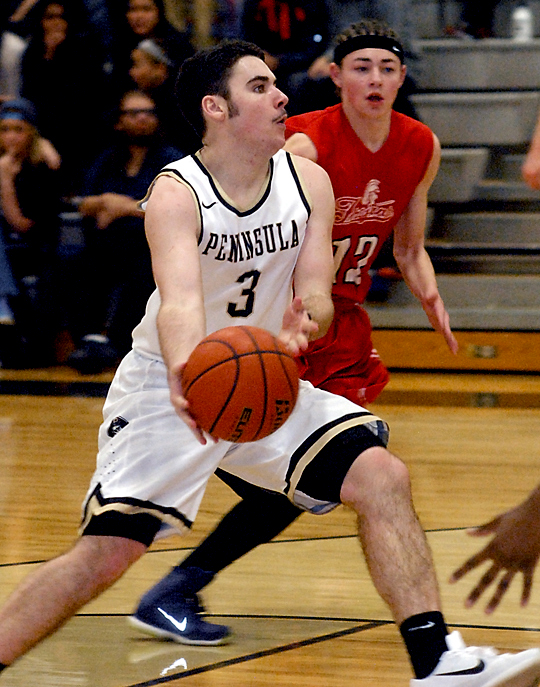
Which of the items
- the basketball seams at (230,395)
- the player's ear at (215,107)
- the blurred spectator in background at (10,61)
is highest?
the player's ear at (215,107)

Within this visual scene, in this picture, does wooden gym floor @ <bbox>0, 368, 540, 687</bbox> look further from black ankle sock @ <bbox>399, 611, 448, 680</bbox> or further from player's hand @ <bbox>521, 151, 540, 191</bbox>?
player's hand @ <bbox>521, 151, 540, 191</bbox>

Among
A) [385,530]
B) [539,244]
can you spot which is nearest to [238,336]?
[385,530]

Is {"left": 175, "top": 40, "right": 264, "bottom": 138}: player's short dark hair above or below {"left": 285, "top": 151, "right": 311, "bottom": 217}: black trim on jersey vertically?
above

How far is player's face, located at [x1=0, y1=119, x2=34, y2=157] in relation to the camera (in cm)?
715

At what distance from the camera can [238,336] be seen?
2.59 m

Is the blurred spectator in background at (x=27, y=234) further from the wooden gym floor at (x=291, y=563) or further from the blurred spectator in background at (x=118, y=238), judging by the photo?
the wooden gym floor at (x=291, y=563)

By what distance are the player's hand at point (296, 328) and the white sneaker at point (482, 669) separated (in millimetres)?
761

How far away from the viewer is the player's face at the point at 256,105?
2.97 meters

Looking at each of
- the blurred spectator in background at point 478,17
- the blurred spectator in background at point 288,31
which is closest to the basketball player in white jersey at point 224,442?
the blurred spectator in background at point 288,31

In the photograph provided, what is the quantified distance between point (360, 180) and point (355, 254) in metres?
0.25

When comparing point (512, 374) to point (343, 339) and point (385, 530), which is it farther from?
point (385, 530)

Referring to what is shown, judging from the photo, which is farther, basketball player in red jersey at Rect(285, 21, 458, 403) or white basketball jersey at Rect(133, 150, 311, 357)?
basketball player in red jersey at Rect(285, 21, 458, 403)

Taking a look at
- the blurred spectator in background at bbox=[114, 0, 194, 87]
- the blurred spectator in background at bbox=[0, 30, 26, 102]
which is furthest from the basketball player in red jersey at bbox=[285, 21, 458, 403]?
the blurred spectator in background at bbox=[0, 30, 26, 102]

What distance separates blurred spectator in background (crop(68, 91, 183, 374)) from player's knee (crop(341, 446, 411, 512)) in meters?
4.30
